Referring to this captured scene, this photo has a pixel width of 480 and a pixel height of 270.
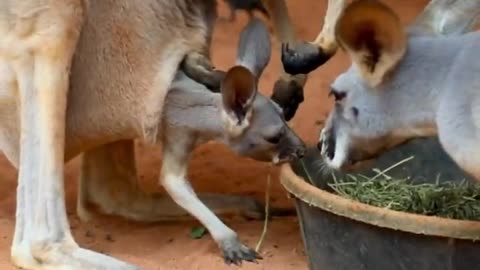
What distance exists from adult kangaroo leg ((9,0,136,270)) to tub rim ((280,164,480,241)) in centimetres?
62

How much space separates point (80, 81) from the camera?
344 cm

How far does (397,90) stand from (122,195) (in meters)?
1.36

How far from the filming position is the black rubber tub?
2.60m

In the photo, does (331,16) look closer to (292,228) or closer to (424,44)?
(292,228)

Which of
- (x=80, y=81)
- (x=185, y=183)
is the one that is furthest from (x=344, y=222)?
(x=80, y=81)

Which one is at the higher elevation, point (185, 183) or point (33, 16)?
point (33, 16)

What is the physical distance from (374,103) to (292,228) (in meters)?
0.98

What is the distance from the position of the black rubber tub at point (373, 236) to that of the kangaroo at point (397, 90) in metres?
0.13

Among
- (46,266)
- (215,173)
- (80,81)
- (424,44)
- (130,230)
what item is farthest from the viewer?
(215,173)

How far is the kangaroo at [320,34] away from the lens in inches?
121

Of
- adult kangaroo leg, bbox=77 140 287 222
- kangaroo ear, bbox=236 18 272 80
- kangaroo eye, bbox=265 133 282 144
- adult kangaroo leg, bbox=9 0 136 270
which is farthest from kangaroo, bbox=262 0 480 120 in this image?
adult kangaroo leg, bbox=9 0 136 270

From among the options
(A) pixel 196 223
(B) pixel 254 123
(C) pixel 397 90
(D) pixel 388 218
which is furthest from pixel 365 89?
(A) pixel 196 223

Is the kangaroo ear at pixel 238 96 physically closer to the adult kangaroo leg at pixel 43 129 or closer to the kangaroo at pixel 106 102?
the kangaroo at pixel 106 102

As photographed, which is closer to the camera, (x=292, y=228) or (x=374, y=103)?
(x=374, y=103)
